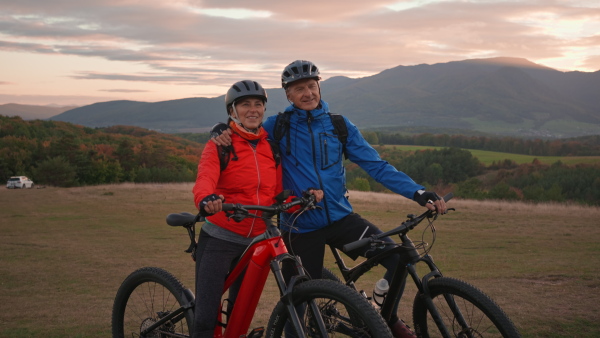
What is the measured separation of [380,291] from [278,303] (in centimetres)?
82

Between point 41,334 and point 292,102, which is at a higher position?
point 292,102

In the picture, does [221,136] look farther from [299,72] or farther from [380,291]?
[380,291]

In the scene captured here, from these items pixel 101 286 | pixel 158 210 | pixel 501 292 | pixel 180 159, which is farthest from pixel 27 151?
pixel 501 292

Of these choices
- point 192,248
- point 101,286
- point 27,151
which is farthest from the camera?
point 27,151

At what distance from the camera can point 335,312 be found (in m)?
3.27

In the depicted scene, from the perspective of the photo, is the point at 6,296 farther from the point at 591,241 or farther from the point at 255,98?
the point at 591,241

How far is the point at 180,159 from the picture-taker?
3442 inches

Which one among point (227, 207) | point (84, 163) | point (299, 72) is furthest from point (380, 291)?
point (84, 163)

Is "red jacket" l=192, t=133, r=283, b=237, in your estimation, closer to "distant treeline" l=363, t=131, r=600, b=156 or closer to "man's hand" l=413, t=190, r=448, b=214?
"man's hand" l=413, t=190, r=448, b=214

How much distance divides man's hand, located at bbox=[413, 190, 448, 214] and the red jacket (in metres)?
1.02

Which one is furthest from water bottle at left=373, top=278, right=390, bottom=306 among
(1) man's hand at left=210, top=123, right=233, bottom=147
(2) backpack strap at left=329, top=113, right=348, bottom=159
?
(1) man's hand at left=210, top=123, right=233, bottom=147

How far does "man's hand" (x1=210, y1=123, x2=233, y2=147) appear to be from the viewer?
354 cm

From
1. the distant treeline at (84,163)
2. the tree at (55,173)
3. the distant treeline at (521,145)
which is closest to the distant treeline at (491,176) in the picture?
the distant treeline at (521,145)

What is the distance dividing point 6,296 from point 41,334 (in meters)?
3.21
